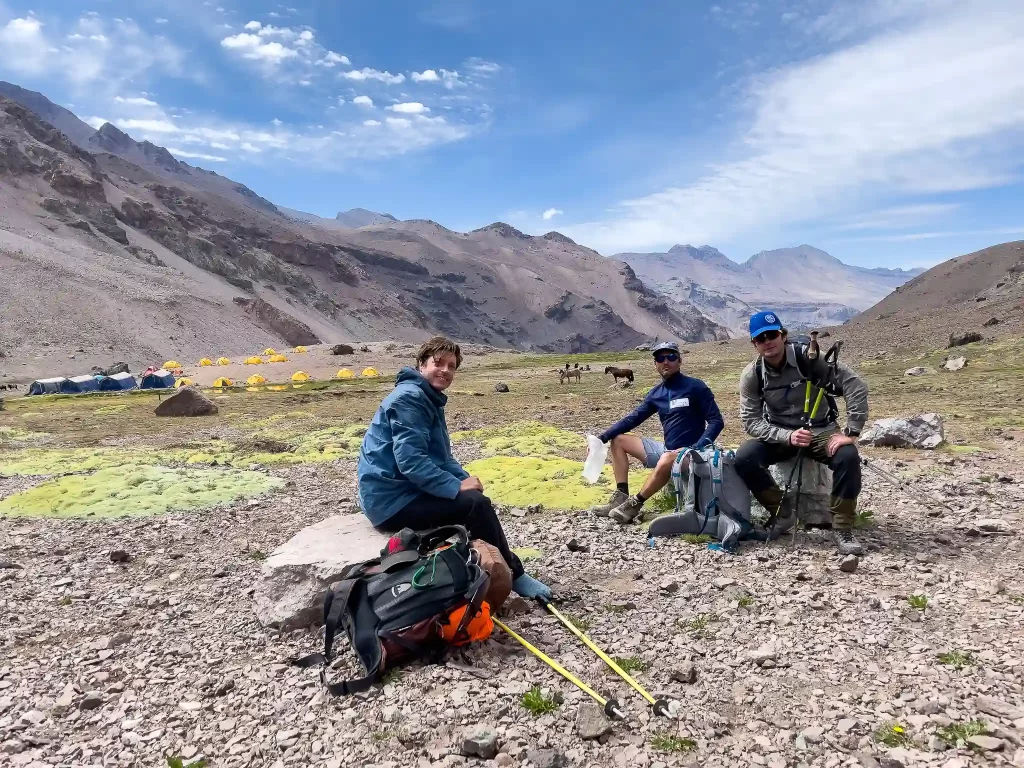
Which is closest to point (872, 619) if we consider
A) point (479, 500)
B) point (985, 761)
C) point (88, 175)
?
point (985, 761)

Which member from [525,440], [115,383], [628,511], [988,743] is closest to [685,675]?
[988,743]

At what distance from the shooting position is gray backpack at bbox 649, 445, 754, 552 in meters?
7.79

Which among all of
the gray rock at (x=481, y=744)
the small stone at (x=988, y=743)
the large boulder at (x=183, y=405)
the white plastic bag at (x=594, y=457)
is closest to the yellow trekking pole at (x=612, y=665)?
the gray rock at (x=481, y=744)

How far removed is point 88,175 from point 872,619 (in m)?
181

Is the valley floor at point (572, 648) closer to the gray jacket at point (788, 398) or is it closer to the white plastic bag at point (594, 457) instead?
the white plastic bag at point (594, 457)

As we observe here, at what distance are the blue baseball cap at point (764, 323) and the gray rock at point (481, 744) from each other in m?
5.11

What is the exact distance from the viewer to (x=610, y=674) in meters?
5.09

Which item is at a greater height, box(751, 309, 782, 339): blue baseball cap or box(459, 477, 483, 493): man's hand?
box(751, 309, 782, 339): blue baseball cap

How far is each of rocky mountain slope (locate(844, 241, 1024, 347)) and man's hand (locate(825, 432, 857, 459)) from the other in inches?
1740

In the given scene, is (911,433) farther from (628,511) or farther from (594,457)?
(628,511)

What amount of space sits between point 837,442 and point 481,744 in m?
5.13

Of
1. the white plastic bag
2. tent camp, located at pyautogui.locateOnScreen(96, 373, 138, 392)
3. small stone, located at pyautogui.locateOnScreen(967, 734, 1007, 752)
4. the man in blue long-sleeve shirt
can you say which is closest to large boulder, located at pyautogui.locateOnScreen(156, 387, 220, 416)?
the white plastic bag

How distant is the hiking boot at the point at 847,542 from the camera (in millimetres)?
7066

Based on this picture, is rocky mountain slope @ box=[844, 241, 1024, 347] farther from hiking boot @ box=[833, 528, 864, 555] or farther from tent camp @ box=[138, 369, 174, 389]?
tent camp @ box=[138, 369, 174, 389]
